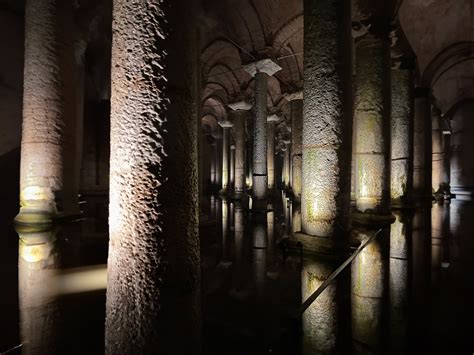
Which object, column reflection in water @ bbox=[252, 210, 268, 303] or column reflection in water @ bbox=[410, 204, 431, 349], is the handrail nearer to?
column reflection in water @ bbox=[252, 210, 268, 303]

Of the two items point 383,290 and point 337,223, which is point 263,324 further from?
point 337,223

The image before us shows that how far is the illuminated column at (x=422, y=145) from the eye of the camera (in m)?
11.8

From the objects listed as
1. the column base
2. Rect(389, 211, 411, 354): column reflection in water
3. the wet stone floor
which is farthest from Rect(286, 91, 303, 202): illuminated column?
the wet stone floor

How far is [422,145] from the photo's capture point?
1188 cm

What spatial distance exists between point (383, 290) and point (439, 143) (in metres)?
16.5

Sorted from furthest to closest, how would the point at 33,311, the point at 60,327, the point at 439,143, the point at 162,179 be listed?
the point at 439,143 → the point at 33,311 → the point at 60,327 → the point at 162,179

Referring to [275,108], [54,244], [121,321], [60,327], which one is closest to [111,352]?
[121,321]

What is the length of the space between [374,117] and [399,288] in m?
4.70

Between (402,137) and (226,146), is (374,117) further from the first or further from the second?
(226,146)

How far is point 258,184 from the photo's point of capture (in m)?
9.95

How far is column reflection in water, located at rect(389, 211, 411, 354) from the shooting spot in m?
2.04

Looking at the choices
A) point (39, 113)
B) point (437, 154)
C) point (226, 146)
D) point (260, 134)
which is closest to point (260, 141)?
point (260, 134)

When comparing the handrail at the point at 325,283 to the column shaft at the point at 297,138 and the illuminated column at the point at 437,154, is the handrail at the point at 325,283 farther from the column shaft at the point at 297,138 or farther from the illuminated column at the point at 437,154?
the illuminated column at the point at 437,154

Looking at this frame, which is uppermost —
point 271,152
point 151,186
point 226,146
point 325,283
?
point 226,146
